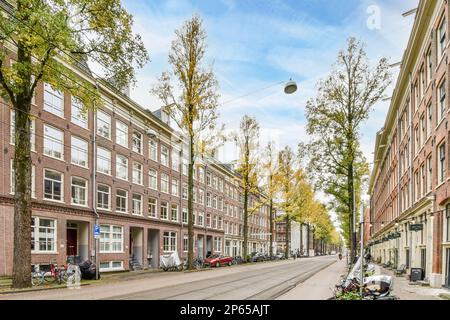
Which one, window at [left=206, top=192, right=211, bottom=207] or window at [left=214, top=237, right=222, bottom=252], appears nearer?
window at [left=206, top=192, right=211, bottom=207]

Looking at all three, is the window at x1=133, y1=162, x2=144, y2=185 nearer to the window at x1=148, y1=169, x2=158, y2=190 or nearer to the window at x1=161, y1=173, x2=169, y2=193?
the window at x1=148, y1=169, x2=158, y2=190

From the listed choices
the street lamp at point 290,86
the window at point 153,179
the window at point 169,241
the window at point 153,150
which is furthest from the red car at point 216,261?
the street lamp at point 290,86

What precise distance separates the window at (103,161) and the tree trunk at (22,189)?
1386cm

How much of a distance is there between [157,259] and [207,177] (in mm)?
18228

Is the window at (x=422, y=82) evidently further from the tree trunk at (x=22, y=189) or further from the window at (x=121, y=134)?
the window at (x=121, y=134)

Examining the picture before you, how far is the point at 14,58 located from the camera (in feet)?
81.4

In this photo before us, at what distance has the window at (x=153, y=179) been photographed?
4119 centimetres

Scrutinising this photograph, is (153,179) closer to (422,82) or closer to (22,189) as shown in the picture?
(22,189)

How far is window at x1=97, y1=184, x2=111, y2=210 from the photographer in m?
32.7

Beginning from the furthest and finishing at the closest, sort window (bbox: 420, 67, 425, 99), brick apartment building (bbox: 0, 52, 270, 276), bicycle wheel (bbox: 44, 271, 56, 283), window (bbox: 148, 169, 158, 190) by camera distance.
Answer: window (bbox: 148, 169, 158, 190)
brick apartment building (bbox: 0, 52, 270, 276)
window (bbox: 420, 67, 425, 99)
bicycle wheel (bbox: 44, 271, 56, 283)

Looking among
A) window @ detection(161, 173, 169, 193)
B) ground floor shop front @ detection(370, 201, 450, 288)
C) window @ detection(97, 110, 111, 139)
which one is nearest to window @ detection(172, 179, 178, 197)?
window @ detection(161, 173, 169, 193)

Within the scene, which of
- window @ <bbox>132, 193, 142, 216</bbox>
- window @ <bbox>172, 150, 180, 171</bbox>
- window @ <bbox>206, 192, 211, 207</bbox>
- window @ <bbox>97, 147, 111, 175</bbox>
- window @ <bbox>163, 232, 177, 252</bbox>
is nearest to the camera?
window @ <bbox>97, 147, 111, 175</bbox>

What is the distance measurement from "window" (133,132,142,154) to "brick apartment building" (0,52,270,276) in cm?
9
